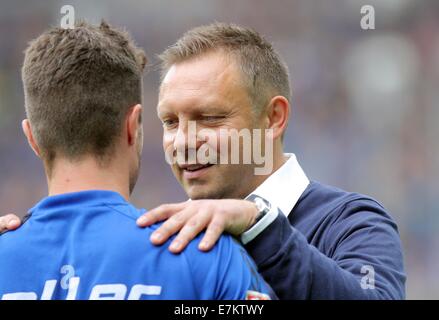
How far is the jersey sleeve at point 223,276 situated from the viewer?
1.53m

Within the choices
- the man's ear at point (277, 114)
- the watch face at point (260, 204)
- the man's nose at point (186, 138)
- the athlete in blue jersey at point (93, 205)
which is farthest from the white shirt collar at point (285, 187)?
the athlete in blue jersey at point (93, 205)

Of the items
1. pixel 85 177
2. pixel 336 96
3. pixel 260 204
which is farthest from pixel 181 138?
pixel 336 96

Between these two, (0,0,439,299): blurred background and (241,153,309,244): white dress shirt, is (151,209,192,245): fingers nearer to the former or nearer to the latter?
(241,153,309,244): white dress shirt

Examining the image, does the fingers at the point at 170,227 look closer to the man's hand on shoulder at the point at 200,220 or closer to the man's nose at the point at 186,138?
the man's hand on shoulder at the point at 200,220

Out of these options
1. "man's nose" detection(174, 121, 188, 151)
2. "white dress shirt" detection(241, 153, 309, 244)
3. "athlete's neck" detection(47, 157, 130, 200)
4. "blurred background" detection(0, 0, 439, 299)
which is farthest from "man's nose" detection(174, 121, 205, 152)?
"blurred background" detection(0, 0, 439, 299)

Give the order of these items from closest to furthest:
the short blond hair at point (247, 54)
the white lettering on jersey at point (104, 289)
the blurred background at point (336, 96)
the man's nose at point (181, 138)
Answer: the white lettering on jersey at point (104, 289)
the man's nose at point (181, 138)
the short blond hair at point (247, 54)
the blurred background at point (336, 96)

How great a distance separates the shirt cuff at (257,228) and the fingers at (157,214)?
0.56 ft

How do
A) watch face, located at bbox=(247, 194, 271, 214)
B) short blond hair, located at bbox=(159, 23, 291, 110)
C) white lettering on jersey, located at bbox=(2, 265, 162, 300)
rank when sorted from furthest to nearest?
short blond hair, located at bbox=(159, 23, 291, 110), watch face, located at bbox=(247, 194, 271, 214), white lettering on jersey, located at bbox=(2, 265, 162, 300)

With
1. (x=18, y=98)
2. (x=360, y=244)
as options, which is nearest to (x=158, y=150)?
(x=18, y=98)

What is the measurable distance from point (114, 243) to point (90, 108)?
1.02ft

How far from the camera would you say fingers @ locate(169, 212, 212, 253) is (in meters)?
1.55

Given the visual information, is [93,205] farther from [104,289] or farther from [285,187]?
[285,187]

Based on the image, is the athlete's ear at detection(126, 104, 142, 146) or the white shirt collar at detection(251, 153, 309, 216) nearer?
the athlete's ear at detection(126, 104, 142, 146)

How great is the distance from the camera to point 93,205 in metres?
1.62
